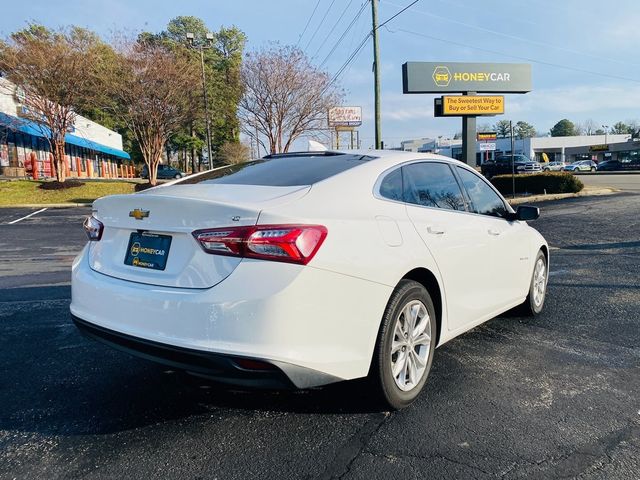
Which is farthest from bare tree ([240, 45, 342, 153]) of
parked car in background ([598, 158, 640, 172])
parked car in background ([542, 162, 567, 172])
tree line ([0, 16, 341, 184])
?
parked car in background ([598, 158, 640, 172])

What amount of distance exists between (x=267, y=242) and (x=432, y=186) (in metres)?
1.75

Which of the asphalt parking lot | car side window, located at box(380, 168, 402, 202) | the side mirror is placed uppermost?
car side window, located at box(380, 168, 402, 202)

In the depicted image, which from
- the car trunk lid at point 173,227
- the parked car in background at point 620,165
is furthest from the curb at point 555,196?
the parked car in background at point 620,165

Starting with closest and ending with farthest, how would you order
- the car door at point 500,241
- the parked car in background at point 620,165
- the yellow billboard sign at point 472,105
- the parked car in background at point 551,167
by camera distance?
the car door at point 500,241 < the yellow billboard sign at point 472,105 < the parked car in background at point 551,167 < the parked car in background at point 620,165

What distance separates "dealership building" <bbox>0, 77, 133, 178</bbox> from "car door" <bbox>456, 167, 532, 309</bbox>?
89.0 feet

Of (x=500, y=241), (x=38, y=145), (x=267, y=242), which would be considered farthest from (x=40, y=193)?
(x=267, y=242)

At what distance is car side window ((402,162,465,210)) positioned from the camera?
139 inches

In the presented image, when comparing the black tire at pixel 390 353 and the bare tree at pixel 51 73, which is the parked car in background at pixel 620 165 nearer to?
the bare tree at pixel 51 73

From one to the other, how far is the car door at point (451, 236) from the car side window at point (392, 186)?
58 millimetres

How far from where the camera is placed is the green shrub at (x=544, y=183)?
20766 millimetres

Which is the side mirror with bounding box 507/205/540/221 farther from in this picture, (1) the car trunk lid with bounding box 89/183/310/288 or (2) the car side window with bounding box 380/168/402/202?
(1) the car trunk lid with bounding box 89/183/310/288

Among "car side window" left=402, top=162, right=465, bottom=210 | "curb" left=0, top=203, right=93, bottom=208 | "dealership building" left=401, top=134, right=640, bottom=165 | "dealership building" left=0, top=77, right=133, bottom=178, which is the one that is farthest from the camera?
"dealership building" left=401, top=134, right=640, bottom=165

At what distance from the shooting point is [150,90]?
27.0 metres

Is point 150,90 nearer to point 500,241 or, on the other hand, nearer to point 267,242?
point 500,241
